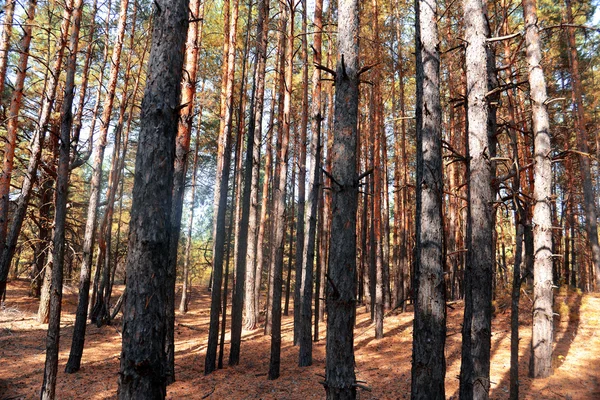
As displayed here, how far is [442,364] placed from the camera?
4.73m

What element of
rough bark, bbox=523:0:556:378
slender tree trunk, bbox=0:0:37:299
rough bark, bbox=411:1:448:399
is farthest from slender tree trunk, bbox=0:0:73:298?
rough bark, bbox=523:0:556:378

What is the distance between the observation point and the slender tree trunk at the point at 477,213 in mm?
5312

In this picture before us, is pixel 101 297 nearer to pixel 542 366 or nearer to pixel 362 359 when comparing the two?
pixel 362 359

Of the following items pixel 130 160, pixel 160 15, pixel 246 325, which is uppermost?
pixel 130 160

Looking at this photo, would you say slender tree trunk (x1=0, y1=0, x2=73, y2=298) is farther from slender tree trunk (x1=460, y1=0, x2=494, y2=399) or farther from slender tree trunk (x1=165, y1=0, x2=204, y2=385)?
slender tree trunk (x1=460, y1=0, x2=494, y2=399)

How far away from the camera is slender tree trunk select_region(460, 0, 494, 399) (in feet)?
17.4

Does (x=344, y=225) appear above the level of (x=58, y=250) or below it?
above

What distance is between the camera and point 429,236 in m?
5.04

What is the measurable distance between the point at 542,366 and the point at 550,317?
1.14m

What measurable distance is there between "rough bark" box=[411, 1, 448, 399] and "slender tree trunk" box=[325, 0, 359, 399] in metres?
1.38

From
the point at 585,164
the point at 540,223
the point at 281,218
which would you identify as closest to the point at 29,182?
the point at 281,218

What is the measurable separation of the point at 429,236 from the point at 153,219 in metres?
3.68

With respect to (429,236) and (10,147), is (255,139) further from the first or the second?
(429,236)

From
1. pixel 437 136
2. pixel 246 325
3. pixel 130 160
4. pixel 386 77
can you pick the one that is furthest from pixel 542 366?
pixel 130 160
